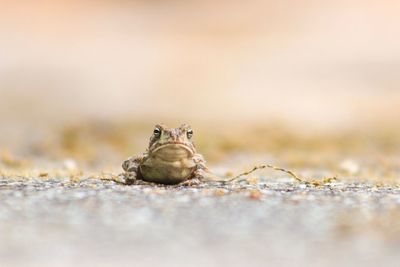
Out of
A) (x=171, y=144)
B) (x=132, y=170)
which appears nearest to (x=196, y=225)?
(x=171, y=144)

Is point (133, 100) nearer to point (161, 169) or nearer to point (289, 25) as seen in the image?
point (289, 25)

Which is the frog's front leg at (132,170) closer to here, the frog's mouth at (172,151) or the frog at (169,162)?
the frog at (169,162)

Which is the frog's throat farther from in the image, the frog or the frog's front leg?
the frog's front leg

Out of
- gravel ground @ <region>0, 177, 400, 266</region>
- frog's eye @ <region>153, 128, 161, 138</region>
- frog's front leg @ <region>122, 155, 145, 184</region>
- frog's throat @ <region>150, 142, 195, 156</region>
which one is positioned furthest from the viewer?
frog's front leg @ <region>122, 155, 145, 184</region>

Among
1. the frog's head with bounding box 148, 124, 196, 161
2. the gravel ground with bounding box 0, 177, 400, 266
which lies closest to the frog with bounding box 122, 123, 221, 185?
the frog's head with bounding box 148, 124, 196, 161

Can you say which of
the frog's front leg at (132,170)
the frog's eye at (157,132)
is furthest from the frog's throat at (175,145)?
the frog's front leg at (132,170)

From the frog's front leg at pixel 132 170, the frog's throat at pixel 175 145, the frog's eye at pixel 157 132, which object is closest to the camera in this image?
the frog's throat at pixel 175 145
